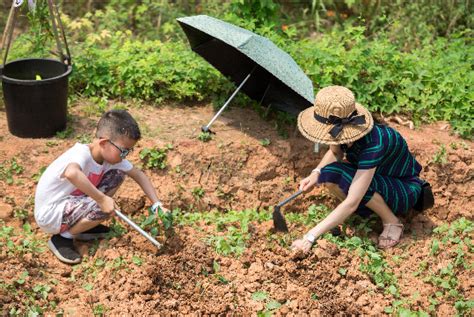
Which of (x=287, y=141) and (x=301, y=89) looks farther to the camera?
(x=287, y=141)

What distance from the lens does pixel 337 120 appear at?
4.04 metres

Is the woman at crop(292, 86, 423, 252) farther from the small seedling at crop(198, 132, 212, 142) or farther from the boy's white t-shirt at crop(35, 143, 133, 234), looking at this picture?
the boy's white t-shirt at crop(35, 143, 133, 234)

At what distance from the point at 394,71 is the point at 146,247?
117 inches

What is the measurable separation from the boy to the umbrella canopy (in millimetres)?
1115

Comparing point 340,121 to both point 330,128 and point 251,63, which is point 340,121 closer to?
point 330,128

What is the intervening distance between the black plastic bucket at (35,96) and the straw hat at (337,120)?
Result: 2.08 meters

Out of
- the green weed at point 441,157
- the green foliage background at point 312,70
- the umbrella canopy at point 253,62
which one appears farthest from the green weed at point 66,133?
the green weed at point 441,157

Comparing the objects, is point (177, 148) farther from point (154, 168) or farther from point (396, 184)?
point (396, 184)

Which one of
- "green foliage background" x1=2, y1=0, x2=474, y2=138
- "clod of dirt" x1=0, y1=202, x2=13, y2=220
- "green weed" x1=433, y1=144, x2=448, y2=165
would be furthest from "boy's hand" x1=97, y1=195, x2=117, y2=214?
"green weed" x1=433, y1=144, x2=448, y2=165

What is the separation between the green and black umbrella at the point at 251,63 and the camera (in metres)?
4.61

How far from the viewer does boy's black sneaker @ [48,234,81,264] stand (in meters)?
4.04

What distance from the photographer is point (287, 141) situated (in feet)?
17.8

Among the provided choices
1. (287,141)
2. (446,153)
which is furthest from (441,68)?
(287,141)

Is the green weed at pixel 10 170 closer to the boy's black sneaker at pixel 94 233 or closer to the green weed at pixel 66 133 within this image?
the green weed at pixel 66 133
